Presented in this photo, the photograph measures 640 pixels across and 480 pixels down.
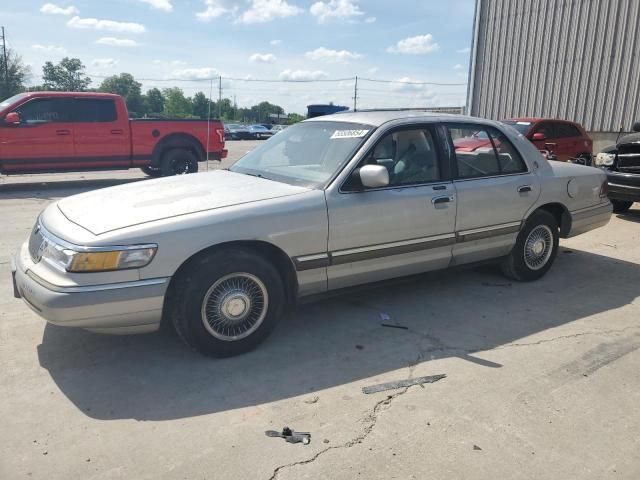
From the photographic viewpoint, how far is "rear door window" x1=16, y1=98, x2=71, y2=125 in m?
11.0

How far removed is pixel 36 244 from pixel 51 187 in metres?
9.40

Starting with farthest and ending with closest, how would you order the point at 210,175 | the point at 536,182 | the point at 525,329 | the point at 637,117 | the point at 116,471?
the point at 637,117, the point at 536,182, the point at 210,175, the point at 525,329, the point at 116,471

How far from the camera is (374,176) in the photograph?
150 inches

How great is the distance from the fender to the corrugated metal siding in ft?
35.6

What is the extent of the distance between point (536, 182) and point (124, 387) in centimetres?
403

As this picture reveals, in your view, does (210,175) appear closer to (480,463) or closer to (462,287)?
(462,287)

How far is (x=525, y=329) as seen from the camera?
4.23 m

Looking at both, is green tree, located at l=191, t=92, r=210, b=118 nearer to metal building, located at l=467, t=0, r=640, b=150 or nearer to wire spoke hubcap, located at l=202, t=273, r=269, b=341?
metal building, located at l=467, t=0, r=640, b=150

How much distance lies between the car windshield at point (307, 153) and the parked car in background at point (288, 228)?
0.6 inches

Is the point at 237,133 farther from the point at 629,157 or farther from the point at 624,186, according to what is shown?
the point at 624,186

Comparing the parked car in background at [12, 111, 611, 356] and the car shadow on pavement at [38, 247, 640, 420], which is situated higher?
the parked car in background at [12, 111, 611, 356]

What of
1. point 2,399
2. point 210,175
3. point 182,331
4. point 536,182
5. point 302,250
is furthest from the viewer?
point 536,182

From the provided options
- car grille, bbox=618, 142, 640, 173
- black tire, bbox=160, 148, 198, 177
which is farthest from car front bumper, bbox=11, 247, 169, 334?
black tire, bbox=160, 148, 198, 177

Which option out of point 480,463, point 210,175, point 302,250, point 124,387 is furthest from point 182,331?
point 480,463
